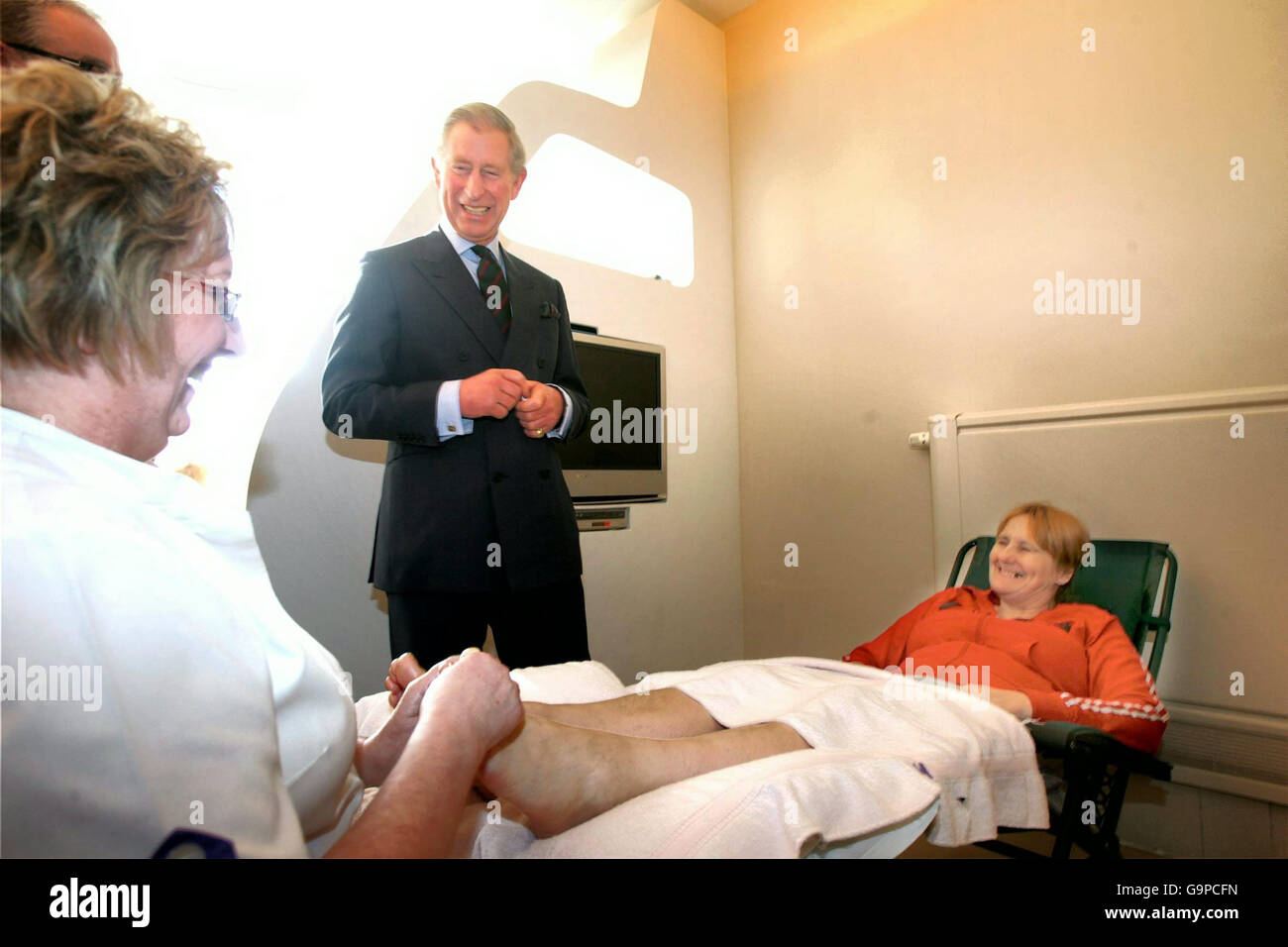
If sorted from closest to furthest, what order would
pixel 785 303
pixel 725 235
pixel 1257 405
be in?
pixel 1257 405 < pixel 785 303 < pixel 725 235

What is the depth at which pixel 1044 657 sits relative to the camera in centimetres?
171

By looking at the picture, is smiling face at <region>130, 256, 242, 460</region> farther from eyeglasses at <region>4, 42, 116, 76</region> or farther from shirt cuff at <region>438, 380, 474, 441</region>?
shirt cuff at <region>438, 380, 474, 441</region>

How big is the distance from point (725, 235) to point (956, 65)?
1.15 m

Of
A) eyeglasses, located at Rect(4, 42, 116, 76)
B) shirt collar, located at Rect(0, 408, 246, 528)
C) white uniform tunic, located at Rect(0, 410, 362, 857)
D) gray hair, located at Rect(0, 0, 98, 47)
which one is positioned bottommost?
white uniform tunic, located at Rect(0, 410, 362, 857)

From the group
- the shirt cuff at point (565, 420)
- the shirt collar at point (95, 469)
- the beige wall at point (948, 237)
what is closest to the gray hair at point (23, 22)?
the shirt collar at point (95, 469)

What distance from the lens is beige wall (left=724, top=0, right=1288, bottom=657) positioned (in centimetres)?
210

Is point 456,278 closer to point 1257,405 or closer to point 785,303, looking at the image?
point 785,303

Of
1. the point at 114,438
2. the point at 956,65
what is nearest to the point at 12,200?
the point at 114,438

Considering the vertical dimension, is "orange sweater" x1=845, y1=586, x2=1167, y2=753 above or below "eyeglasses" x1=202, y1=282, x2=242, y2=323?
below

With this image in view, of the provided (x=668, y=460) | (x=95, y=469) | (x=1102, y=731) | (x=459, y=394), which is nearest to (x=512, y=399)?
(x=459, y=394)

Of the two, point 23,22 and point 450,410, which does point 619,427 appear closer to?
point 450,410

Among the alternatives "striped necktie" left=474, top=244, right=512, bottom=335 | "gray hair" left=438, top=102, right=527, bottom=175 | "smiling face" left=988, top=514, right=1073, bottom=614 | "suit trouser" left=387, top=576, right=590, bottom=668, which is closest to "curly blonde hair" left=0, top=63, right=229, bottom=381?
"suit trouser" left=387, top=576, right=590, bottom=668

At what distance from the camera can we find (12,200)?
1.75ft

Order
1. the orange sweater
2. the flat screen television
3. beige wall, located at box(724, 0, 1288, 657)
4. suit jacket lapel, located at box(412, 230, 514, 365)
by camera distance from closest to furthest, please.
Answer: the orange sweater < suit jacket lapel, located at box(412, 230, 514, 365) < beige wall, located at box(724, 0, 1288, 657) < the flat screen television
